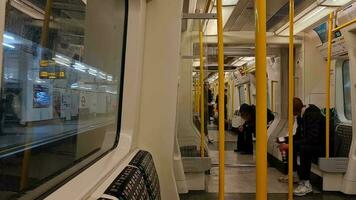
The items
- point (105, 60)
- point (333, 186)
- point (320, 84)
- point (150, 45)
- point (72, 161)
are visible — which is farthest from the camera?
point (320, 84)

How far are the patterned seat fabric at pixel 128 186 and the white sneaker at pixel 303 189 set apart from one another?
355cm

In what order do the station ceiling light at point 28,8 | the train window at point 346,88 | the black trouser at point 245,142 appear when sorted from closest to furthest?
the station ceiling light at point 28,8, the train window at point 346,88, the black trouser at point 245,142

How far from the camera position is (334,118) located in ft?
17.8

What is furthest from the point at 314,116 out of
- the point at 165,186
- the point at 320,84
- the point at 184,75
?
the point at 165,186

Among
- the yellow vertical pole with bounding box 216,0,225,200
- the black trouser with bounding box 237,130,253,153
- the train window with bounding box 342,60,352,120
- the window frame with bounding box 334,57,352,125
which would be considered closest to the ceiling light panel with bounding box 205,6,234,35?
the window frame with bounding box 334,57,352,125

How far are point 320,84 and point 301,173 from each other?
1850 millimetres

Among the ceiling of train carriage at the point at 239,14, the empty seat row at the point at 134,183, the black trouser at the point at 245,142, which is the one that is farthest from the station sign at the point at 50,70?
the black trouser at the point at 245,142

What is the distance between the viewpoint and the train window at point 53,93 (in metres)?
1.03

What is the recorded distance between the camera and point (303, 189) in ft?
15.6

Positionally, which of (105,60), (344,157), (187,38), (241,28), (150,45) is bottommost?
(344,157)

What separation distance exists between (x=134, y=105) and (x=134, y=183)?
0.90 meters

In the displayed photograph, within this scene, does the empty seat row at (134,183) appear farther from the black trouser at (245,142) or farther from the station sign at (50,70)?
the black trouser at (245,142)

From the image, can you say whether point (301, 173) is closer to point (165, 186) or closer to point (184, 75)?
point (184, 75)

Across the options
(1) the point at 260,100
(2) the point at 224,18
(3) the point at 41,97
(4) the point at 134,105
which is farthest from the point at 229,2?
(3) the point at 41,97
